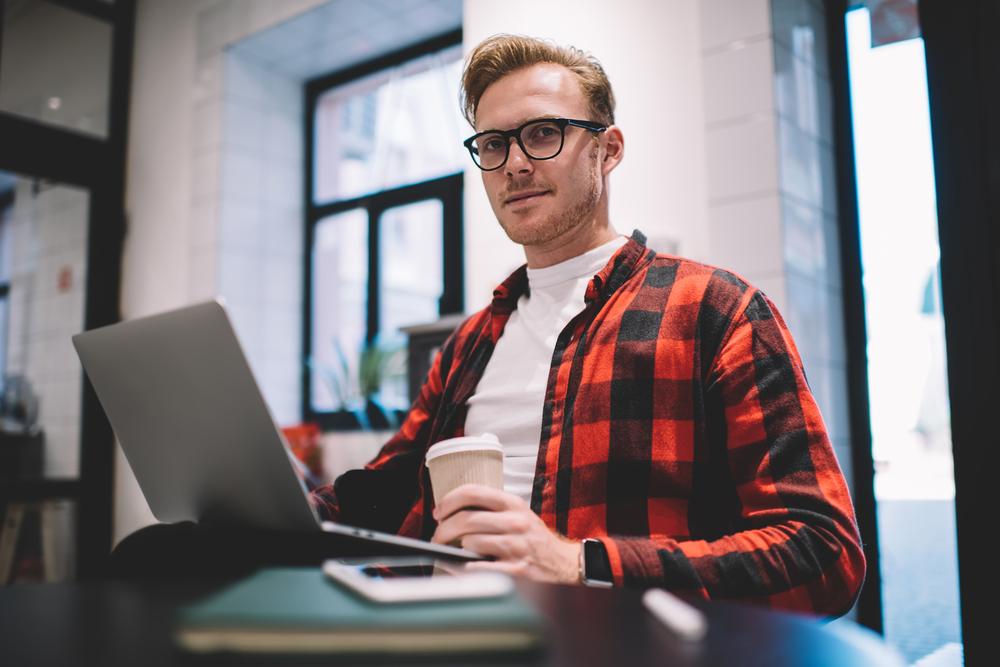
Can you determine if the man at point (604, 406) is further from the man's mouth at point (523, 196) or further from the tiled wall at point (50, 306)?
the tiled wall at point (50, 306)

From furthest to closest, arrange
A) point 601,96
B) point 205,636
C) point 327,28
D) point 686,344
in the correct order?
point 327,28, point 601,96, point 686,344, point 205,636

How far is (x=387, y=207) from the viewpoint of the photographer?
3.65 meters

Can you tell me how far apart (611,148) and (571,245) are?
0.20 metres

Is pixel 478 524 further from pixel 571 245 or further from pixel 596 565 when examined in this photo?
pixel 571 245

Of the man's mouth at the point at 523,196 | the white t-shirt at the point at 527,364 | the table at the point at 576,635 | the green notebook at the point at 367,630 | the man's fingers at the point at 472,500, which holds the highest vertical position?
the man's mouth at the point at 523,196

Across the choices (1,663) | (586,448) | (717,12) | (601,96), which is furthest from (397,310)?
(1,663)

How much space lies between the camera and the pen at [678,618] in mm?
386

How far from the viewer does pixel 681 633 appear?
391 millimetres

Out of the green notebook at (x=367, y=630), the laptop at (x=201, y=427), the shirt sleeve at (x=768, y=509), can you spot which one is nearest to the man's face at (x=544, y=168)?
the shirt sleeve at (x=768, y=509)

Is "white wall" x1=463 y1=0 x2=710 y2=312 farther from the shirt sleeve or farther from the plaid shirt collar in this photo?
the shirt sleeve

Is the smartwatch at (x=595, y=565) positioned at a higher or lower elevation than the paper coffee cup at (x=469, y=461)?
lower

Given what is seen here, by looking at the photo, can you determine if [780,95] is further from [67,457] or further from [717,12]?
[67,457]

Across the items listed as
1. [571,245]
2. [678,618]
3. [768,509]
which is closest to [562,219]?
[571,245]

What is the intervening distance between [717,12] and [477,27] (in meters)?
0.87
